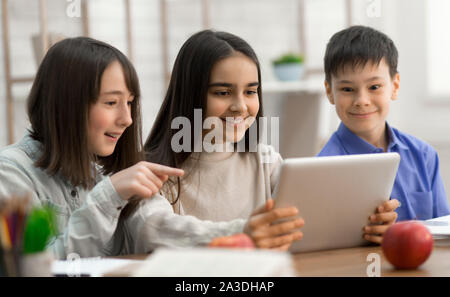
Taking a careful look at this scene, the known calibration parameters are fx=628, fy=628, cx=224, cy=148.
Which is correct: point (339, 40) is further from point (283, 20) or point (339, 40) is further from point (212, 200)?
point (283, 20)

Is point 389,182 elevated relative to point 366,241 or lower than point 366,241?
elevated

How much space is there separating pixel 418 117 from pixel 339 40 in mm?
2144

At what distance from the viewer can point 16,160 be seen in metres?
1.39

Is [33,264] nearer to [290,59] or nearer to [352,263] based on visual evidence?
[352,263]

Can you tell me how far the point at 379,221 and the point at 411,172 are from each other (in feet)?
1.91

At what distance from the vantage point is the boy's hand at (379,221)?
1.31m

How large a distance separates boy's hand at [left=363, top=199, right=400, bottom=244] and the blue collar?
1.68ft

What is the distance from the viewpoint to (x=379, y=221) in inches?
51.7

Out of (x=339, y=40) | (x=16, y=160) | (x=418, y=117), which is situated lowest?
(x=418, y=117)

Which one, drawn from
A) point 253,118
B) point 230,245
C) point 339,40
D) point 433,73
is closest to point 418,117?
point 433,73

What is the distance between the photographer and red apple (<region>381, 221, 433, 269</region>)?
3.50 ft

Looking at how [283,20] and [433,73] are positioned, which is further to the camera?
[283,20]

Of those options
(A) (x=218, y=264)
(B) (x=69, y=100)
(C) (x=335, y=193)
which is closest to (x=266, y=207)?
(C) (x=335, y=193)
